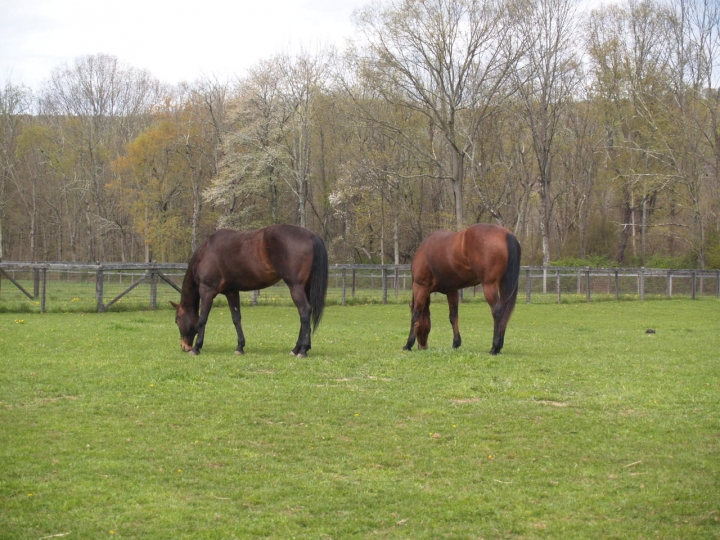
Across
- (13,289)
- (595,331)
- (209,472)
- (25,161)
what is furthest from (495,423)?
(25,161)

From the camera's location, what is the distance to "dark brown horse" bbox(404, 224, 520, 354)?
1202 centimetres

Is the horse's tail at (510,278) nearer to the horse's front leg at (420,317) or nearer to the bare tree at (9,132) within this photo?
the horse's front leg at (420,317)

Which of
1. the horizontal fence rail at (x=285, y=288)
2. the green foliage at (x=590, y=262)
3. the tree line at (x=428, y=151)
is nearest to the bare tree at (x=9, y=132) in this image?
the tree line at (x=428, y=151)

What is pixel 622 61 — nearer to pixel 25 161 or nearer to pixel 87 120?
pixel 87 120

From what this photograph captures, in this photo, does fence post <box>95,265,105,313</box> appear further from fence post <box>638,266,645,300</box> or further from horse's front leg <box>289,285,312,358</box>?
fence post <box>638,266,645,300</box>

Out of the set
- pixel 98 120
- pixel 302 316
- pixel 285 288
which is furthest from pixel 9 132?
pixel 302 316

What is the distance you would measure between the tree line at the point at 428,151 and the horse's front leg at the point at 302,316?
83.2 ft

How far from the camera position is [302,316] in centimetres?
1207

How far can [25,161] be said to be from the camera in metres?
60.6

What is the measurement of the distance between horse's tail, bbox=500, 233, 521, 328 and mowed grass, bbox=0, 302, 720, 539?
82 centimetres

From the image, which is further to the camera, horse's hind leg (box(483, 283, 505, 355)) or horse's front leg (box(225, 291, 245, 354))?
horse's front leg (box(225, 291, 245, 354))

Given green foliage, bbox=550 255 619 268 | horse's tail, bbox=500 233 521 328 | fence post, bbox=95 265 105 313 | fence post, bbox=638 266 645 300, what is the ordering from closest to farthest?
horse's tail, bbox=500 233 521 328, fence post, bbox=95 265 105 313, fence post, bbox=638 266 645 300, green foliage, bbox=550 255 619 268

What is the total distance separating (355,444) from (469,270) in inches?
257

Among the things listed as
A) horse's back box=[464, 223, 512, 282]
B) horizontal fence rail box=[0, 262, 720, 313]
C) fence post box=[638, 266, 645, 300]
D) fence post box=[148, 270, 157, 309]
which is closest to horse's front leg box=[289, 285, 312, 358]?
horse's back box=[464, 223, 512, 282]
